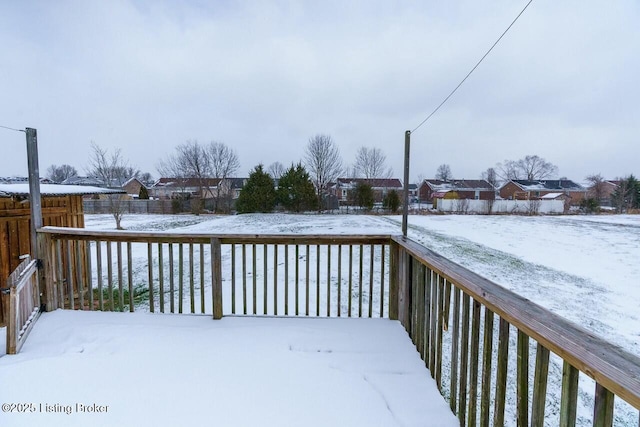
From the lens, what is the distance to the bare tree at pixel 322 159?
84.7ft

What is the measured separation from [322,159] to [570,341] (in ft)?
84.1

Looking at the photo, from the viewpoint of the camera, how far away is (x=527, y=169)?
4438 cm

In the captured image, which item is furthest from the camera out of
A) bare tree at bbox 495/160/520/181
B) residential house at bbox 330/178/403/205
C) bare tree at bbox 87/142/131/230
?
bare tree at bbox 495/160/520/181

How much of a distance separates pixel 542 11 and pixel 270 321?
3.35m

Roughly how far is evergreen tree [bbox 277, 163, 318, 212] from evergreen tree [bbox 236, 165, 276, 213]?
0.75m

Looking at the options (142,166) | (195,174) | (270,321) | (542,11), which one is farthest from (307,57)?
(142,166)

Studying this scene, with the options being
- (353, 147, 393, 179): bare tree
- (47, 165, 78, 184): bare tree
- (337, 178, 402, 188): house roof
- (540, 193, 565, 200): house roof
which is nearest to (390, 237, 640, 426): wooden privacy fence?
(337, 178, 402, 188): house roof

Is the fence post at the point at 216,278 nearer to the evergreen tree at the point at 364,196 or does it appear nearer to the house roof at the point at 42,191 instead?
the house roof at the point at 42,191

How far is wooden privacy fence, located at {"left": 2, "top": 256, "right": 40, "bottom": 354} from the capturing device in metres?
2.22

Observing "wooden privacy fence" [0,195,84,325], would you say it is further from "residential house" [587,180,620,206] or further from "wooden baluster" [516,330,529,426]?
"residential house" [587,180,620,206]

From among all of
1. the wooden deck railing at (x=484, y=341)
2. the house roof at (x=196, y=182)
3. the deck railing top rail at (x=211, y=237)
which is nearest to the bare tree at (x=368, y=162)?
the house roof at (x=196, y=182)

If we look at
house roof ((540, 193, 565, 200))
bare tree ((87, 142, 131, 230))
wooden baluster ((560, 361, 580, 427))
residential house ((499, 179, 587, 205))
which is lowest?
wooden baluster ((560, 361, 580, 427))

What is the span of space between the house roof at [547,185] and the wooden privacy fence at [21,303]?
148 ft

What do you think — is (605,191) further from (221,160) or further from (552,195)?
(221,160)
